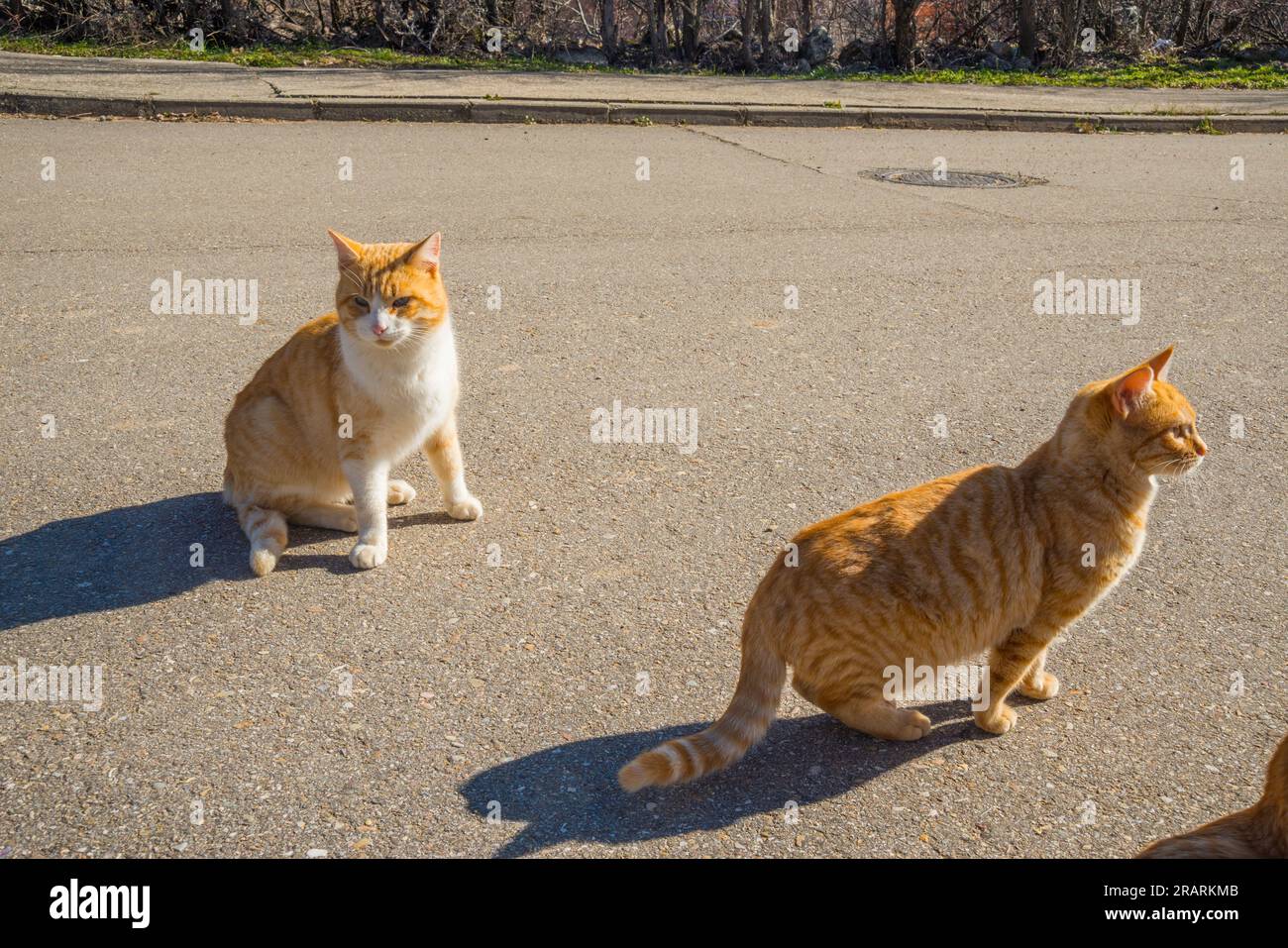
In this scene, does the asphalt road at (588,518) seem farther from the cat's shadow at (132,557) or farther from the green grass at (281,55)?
the green grass at (281,55)

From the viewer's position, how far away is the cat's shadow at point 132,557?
13.7ft

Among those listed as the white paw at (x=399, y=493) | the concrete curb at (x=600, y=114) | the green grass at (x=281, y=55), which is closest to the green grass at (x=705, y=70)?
the green grass at (x=281, y=55)

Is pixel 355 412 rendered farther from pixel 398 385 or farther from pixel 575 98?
pixel 575 98

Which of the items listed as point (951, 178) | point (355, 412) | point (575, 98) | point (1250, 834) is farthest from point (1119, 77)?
point (1250, 834)

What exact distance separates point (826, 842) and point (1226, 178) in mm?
10531

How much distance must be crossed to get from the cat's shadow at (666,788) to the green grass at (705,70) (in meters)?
12.7

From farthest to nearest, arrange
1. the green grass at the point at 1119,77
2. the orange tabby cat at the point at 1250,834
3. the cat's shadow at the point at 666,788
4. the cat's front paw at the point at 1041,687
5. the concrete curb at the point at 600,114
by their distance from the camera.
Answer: the green grass at the point at 1119,77
the concrete curb at the point at 600,114
the cat's front paw at the point at 1041,687
the cat's shadow at the point at 666,788
the orange tabby cat at the point at 1250,834

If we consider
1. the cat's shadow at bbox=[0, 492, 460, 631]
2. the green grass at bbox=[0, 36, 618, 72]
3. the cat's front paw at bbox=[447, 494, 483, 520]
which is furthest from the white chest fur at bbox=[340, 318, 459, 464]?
the green grass at bbox=[0, 36, 618, 72]

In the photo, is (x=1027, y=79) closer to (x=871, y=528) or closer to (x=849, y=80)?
(x=849, y=80)

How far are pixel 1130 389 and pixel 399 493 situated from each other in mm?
2988

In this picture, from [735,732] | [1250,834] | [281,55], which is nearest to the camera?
[1250,834]

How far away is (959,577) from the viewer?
342cm

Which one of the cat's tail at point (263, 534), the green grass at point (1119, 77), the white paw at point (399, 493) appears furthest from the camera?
the green grass at point (1119, 77)

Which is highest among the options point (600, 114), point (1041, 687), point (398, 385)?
point (600, 114)
